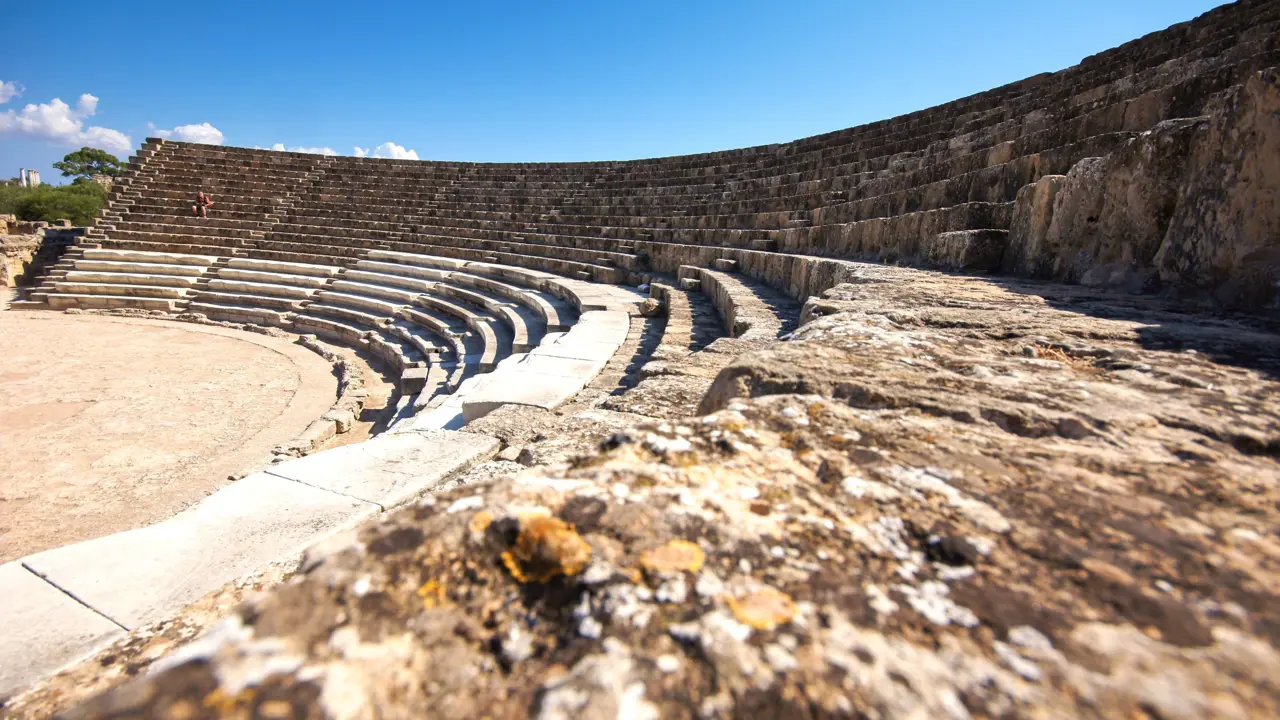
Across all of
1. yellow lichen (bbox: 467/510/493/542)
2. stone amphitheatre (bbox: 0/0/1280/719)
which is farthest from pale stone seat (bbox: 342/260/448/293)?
yellow lichen (bbox: 467/510/493/542)

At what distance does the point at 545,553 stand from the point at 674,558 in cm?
21

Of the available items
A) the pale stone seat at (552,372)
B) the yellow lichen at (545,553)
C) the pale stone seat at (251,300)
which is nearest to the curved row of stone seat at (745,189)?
the pale stone seat at (251,300)

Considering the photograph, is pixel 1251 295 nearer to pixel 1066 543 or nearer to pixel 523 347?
pixel 1066 543

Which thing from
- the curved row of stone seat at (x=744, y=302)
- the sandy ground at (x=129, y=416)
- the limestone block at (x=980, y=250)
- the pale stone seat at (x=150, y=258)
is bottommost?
the sandy ground at (x=129, y=416)

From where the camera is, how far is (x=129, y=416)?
6.65m

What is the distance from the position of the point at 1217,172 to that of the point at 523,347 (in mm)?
6174

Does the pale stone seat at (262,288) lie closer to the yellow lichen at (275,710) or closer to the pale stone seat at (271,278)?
the pale stone seat at (271,278)

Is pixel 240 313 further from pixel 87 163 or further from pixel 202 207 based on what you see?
pixel 87 163

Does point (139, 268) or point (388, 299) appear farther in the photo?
point (139, 268)

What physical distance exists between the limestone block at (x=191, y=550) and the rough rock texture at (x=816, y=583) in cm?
166

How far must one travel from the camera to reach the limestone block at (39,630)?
66.1 inches

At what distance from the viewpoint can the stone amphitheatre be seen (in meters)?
0.70

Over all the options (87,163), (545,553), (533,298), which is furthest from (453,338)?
(87,163)

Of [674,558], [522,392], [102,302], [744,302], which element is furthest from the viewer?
[102,302]
